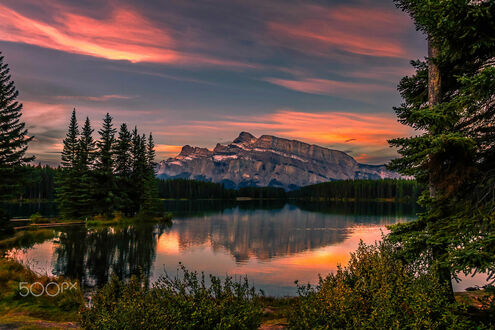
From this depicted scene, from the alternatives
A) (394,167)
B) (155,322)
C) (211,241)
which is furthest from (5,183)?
(394,167)

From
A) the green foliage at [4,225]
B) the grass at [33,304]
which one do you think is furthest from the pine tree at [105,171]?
the grass at [33,304]

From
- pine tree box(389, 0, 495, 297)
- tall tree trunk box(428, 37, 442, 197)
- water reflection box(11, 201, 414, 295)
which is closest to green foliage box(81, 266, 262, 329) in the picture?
pine tree box(389, 0, 495, 297)

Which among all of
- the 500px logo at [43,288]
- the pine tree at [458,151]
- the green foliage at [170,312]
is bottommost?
the 500px logo at [43,288]

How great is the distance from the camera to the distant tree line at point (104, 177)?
56.8m

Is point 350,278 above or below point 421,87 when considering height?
below

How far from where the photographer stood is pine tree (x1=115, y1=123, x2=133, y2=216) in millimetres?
59875

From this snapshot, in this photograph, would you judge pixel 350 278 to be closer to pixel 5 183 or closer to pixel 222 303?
pixel 222 303

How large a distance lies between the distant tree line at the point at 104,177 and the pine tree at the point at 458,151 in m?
56.1

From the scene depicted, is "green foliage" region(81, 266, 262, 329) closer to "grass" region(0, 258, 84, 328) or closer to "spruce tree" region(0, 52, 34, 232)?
"grass" region(0, 258, 84, 328)

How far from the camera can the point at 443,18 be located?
7.56m

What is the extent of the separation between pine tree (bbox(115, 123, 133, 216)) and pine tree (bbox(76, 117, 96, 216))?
4508 mm

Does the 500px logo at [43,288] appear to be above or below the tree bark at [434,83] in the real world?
below

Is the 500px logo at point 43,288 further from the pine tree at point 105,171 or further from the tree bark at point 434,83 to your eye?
the pine tree at point 105,171

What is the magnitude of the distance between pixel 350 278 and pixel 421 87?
25.5ft
